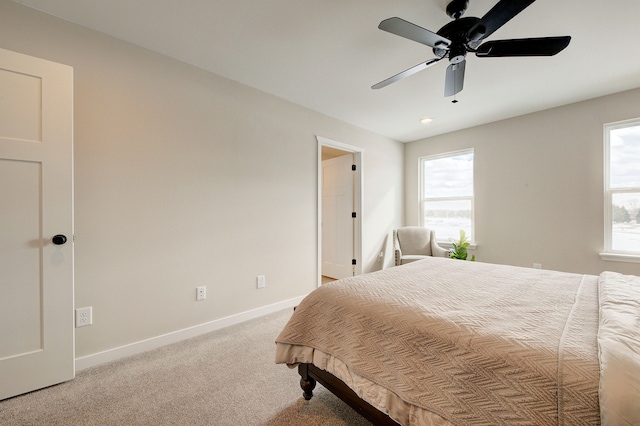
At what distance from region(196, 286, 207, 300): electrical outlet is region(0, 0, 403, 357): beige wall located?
0.15 feet

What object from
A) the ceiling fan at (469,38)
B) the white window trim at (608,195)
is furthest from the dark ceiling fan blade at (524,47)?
the white window trim at (608,195)

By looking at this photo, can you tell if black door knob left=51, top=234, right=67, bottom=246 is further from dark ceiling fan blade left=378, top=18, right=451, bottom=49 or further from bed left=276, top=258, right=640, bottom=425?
dark ceiling fan blade left=378, top=18, right=451, bottom=49

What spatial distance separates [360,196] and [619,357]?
3.42m

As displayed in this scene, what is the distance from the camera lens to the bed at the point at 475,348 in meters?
0.73

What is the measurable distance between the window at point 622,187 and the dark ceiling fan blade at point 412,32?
2920mm

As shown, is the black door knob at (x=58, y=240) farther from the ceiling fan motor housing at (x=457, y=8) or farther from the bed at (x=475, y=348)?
the ceiling fan motor housing at (x=457, y=8)

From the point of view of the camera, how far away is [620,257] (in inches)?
113

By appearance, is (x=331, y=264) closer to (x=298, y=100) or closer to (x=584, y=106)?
(x=298, y=100)

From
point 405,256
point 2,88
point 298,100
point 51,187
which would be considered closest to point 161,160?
point 51,187

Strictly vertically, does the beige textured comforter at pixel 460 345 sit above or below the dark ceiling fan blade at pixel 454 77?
below

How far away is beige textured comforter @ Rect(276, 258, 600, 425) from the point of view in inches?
30.4

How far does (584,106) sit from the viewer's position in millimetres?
3111

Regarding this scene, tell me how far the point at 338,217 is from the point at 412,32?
3.12 meters

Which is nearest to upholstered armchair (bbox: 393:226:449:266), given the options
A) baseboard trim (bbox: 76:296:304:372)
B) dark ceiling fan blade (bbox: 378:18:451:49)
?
baseboard trim (bbox: 76:296:304:372)
